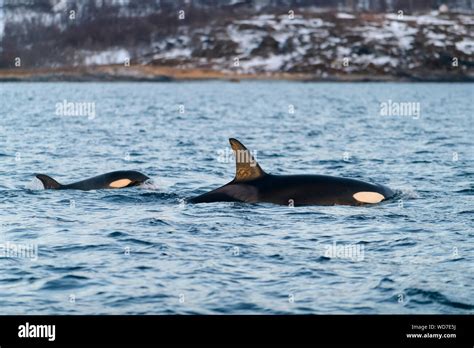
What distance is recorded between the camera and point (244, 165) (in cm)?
1916

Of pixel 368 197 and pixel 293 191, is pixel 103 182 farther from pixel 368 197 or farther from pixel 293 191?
pixel 368 197

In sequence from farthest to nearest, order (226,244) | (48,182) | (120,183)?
(48,182)
(120,183)
(226,244)

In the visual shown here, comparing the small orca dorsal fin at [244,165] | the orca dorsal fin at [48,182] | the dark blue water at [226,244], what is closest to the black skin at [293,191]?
the small orca dorsal fin at [244,165]

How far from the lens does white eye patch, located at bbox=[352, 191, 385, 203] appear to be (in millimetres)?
19656

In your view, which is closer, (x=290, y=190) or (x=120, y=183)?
(x=290, y=190)

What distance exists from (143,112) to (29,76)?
123 metres

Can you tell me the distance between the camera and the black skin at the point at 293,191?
1947cm

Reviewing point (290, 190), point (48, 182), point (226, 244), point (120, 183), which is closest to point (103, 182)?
point (120, 183)

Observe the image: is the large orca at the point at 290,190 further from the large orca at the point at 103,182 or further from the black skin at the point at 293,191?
the large orca at the point at 103,182

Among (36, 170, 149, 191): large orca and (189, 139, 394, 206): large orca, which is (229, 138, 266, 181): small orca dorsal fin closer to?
(189, 139, 394, 206): large orca

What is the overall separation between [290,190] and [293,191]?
64 millimetres
